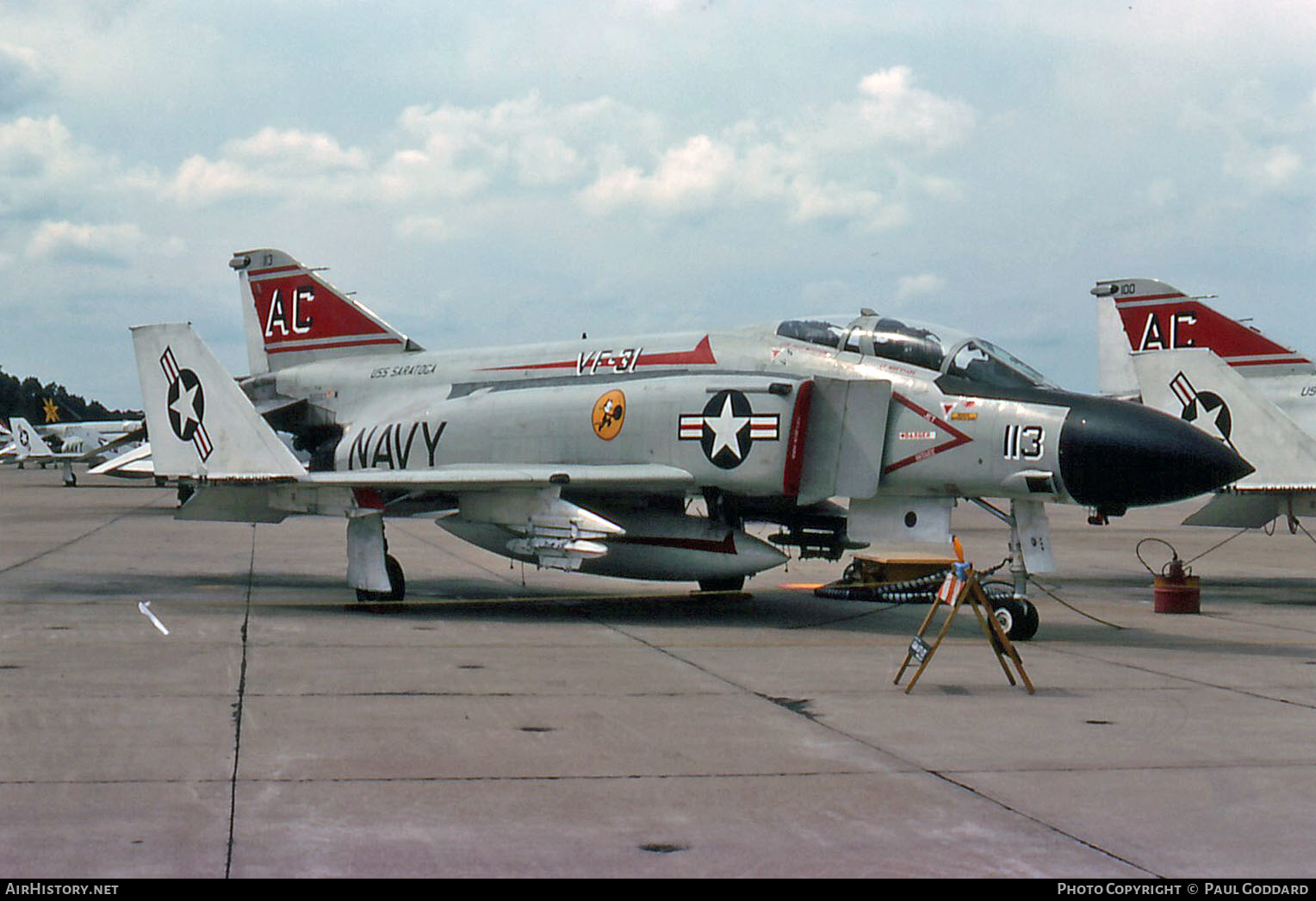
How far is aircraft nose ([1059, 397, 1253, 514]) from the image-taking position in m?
10.3

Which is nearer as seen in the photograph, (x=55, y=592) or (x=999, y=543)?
(x=55, y=592)

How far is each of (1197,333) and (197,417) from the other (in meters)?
12.8

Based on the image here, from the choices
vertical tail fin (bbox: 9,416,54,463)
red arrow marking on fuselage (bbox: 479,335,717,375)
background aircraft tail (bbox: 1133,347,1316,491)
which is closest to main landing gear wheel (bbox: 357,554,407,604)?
red arrow marking on fuselage (bbox: 479,335,717,375)

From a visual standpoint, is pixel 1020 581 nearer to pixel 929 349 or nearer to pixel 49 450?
pixel 929 349

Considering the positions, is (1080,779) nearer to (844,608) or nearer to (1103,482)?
(1103,482)

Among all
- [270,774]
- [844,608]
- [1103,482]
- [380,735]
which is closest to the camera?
[270,774]

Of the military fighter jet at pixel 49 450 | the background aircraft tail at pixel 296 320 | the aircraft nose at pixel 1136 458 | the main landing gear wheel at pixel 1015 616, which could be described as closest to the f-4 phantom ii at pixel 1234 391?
A: the aircraft nose at pixel 1136 458

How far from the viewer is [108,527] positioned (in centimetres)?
2817

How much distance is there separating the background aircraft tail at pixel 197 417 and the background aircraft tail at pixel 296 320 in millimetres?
2888

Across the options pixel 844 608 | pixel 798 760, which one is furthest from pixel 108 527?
pixel 798 760

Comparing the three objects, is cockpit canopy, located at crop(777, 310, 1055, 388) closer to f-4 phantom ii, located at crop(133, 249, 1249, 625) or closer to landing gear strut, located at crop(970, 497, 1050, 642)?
f-4 phantom ii, located at crop(133, 249, 1249, 625)

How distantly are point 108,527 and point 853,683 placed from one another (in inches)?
913

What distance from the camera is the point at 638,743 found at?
22.4ft

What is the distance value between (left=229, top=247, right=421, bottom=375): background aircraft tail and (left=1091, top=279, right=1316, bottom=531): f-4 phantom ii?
9144 millimetres
